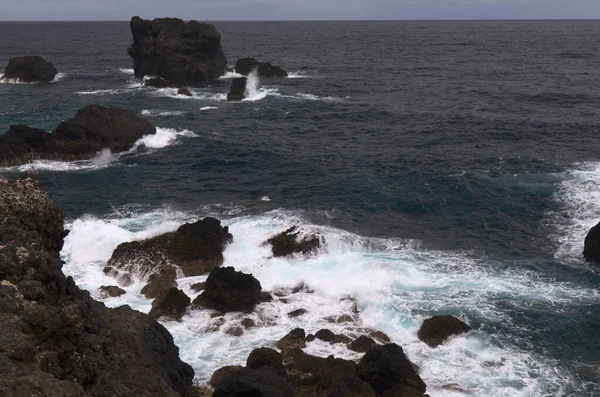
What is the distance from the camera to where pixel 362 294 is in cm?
3117

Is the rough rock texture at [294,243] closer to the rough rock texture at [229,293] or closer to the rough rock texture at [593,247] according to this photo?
the rough rock texture at [229,293]

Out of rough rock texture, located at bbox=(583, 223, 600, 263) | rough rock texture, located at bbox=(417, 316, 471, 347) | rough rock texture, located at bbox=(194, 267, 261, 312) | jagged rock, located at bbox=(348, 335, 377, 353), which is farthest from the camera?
rough rock texture, located at bbox=(583, 223, 600, 263)

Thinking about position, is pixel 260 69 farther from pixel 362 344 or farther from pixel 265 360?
pixel 265 360

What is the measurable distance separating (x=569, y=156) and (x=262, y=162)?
28499 mm

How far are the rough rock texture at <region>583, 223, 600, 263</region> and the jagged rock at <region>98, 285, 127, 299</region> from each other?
26.9 meters

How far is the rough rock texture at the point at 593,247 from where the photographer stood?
3519 cm

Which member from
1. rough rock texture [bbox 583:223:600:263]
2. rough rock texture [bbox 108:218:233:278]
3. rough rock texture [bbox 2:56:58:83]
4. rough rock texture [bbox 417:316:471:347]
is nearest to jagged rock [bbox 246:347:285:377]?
rough rock texture [bbox 417:316:471:347]

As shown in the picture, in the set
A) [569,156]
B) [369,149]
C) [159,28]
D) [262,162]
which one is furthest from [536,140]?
[159,28]

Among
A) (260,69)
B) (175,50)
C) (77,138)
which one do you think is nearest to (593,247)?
(77,138)

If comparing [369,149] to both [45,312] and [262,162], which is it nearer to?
[262,162]

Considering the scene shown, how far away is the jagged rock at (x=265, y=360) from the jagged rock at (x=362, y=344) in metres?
3.83

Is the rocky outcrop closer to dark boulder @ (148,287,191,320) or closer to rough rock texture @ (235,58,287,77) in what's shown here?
dark boulder @ (148,287,191,320)

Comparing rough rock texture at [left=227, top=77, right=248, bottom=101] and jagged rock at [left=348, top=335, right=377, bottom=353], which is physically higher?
rough rock texture at [left=227, top=77, right=248, bottom=101]

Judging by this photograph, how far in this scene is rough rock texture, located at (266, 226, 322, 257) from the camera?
35906 mm
